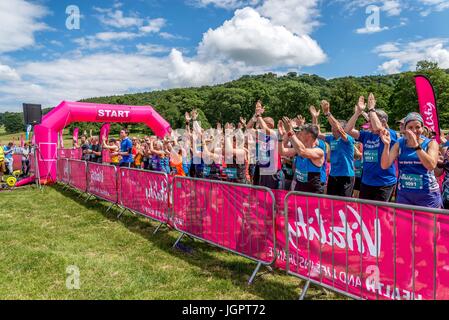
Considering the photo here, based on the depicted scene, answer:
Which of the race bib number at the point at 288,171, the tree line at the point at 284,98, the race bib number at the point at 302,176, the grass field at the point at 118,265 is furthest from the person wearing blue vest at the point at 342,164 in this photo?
the tree line at the point at 284,98

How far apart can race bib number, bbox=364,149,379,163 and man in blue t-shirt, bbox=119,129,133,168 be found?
780cm

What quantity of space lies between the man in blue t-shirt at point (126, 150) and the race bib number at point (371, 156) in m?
7.80

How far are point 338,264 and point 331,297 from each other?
712 millimetres

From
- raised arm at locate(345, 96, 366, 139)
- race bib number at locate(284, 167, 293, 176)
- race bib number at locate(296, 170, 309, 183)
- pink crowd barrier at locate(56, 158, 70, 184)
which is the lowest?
pink crowd barrier at locate(56, 158, 70, 184)

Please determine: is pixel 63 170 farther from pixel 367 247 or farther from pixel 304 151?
pixel 367 247

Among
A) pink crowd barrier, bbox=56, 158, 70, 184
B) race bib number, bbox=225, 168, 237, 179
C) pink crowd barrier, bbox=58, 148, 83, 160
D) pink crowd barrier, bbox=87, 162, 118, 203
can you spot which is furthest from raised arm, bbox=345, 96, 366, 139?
pink crowd barrier, bbox=58, 148, 83, 160

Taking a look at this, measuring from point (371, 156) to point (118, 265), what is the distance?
12.9 feet

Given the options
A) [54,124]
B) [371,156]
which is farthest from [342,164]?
[54,124]

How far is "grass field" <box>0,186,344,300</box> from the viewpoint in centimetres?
427

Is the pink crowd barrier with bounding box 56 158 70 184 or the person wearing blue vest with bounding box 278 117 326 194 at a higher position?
the person wearing blue vest with bounding box 278 117 326 194

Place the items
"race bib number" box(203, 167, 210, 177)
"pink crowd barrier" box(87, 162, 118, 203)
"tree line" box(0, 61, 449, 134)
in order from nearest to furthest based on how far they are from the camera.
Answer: "race bib number" box(203, 167, 210, 177), "pink crowd barrier" box(87, 162, 118, 203), "tree line" box(0, 61, 449, 134)

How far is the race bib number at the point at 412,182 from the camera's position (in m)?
3.95

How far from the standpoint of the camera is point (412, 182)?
4.00 meters

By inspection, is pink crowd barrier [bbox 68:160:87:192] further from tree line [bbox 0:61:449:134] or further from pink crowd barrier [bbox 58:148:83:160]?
tree line [bbox 0:61:449:134]
